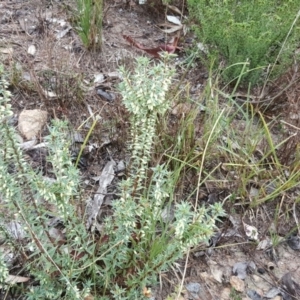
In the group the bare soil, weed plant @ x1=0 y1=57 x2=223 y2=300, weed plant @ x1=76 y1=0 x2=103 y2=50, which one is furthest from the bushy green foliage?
weed plant @ x1=0 y1=57 x2=223 y2=300

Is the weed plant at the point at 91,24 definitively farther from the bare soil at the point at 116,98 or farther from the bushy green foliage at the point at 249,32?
the bushy green foliage at the point at 249,32

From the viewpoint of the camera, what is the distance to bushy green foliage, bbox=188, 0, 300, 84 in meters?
2.72

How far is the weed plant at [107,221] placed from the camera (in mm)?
1672

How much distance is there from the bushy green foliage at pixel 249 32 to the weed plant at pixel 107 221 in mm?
1050

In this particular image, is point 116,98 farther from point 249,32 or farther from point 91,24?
point 249,32

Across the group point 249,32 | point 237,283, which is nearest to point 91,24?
point 249,32

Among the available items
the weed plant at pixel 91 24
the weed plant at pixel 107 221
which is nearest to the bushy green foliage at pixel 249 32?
the weed plant at pixel 91 24

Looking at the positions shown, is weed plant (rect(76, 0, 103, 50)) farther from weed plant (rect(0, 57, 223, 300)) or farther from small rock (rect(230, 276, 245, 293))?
small rock (rect(230, 276, 245, 293))

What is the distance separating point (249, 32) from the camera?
8.86 ft

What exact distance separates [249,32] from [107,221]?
135 cm

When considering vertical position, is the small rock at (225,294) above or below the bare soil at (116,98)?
below

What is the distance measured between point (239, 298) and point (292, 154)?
2.65ft

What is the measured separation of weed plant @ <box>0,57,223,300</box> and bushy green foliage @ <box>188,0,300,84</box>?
3.45 feet

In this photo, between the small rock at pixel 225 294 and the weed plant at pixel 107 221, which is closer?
the weed plant at pixel 107 221
